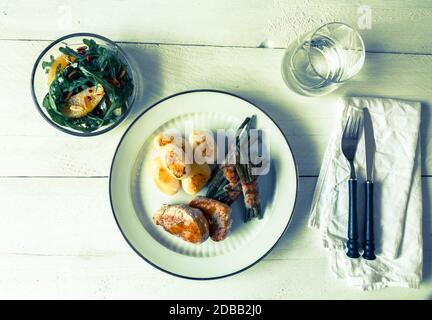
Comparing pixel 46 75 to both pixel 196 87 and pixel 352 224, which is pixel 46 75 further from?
pixel 352 224

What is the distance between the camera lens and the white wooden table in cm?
86

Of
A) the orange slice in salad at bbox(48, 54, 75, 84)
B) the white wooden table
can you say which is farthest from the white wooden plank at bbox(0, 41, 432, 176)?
the orange slice in salad at bbox(48, 54, 75, 84)

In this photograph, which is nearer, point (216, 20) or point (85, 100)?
point (85, 100)

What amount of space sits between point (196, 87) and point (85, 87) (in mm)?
237

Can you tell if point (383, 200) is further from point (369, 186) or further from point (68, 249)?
point (68, 249)

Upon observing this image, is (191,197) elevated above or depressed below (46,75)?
below

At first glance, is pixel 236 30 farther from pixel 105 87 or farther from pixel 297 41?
pixel 105 87

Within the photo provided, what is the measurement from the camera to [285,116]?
880mm

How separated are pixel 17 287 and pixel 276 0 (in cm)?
86

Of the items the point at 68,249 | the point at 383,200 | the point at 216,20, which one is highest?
the point at 216,20

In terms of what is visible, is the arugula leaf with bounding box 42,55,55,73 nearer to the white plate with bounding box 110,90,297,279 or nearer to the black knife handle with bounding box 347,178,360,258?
the white plate with bounding box 110,90,297,279

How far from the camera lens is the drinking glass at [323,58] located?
32.8 inches

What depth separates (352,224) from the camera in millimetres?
820

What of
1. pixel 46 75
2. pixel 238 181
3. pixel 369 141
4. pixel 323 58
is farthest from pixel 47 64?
pixel 369 141
